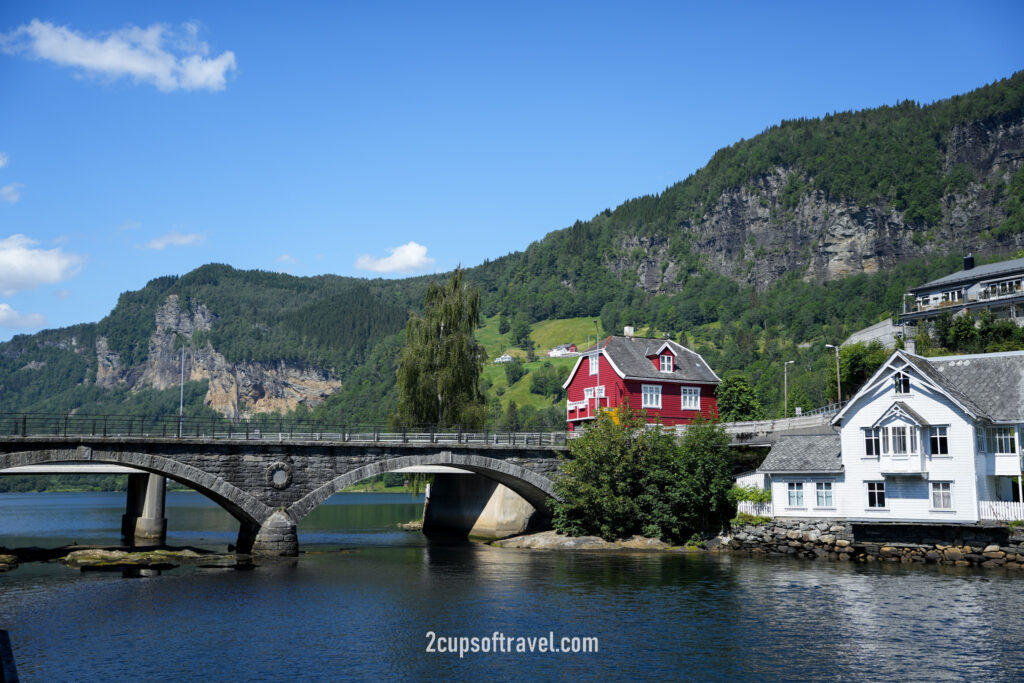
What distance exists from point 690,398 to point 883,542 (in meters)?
28.0

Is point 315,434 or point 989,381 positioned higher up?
point 989,381

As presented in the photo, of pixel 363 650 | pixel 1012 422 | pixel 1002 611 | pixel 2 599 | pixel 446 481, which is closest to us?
pixel 363 650

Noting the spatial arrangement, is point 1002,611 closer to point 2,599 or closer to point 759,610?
point 759,610

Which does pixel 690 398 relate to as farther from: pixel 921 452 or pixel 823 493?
pixel 921 452

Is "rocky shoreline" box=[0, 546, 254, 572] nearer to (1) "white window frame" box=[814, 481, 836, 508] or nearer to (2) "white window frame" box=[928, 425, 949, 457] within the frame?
(1) "white window frame" box=[814, 481, 836, 508]

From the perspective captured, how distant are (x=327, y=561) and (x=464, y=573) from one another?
441 inches

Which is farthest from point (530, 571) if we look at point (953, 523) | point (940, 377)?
point (940, 377)

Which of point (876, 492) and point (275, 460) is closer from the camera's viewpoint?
point (876, 492)

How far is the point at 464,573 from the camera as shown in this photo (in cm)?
5553

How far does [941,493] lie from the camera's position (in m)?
57.7

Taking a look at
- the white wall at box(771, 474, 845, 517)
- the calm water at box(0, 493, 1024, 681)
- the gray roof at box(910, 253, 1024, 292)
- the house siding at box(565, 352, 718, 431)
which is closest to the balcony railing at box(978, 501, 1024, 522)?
the calm water at box(0, 493, 1024, 681)

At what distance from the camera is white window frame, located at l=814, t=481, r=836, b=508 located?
A: 61.8 m

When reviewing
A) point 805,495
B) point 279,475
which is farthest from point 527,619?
point 805,495

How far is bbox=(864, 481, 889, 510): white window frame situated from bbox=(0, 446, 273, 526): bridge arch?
41.5m
